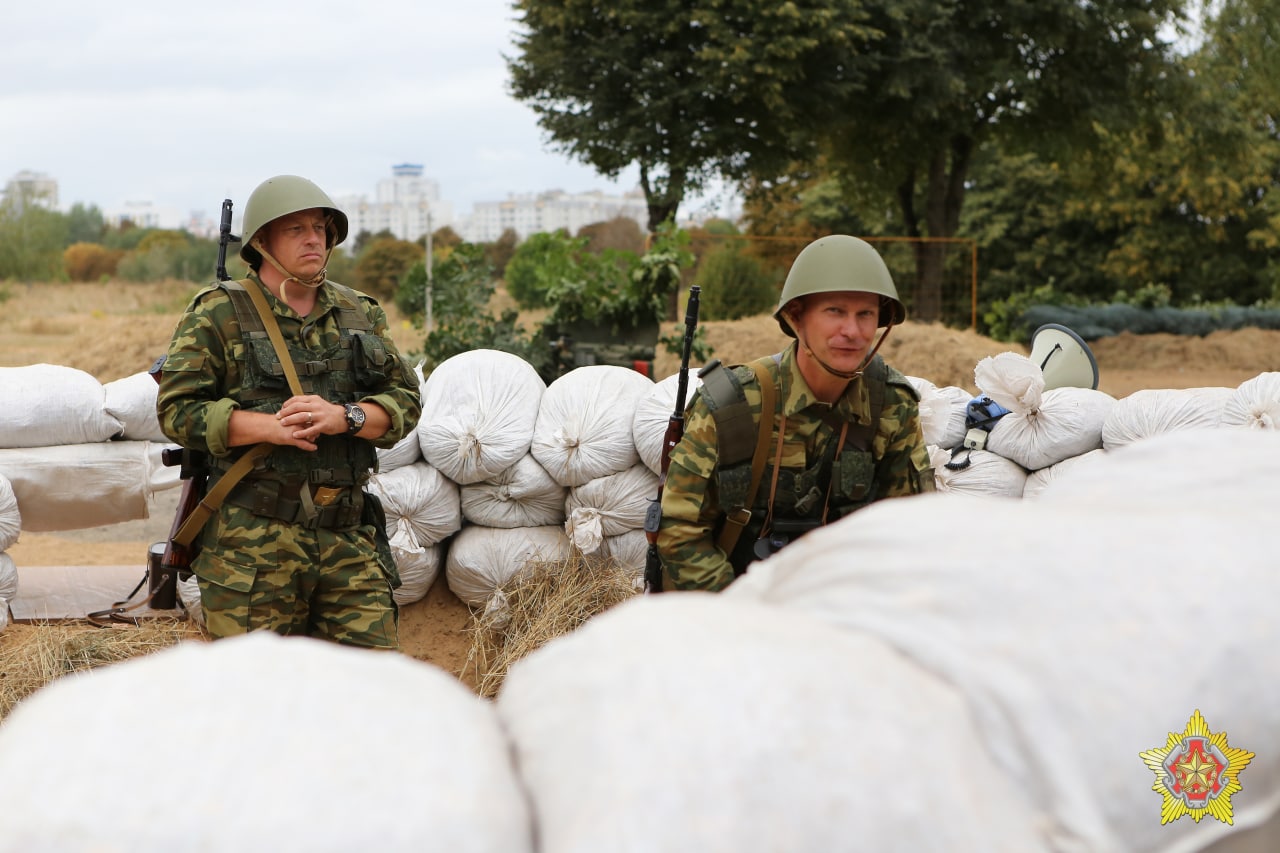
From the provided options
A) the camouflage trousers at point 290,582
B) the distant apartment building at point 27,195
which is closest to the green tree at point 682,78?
the camouflage trousers at point 290,582

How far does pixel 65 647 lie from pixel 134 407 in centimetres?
109

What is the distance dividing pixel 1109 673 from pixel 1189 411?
3.58 m

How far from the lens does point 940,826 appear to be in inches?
39.6

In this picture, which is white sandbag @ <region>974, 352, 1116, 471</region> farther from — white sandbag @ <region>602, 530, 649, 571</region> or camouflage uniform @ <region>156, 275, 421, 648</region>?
camouflage uniform @ <region>156, 275, 421, 648</region>

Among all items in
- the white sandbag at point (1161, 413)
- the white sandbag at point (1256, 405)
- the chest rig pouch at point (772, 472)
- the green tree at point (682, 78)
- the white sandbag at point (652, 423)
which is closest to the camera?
the chest rig pouch at point (772, 472)

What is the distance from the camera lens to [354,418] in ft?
10.8

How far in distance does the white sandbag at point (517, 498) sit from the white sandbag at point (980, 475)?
60.5 inches

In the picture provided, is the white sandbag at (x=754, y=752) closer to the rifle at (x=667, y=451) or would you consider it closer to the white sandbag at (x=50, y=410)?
the rifle at (x=667, y=451)

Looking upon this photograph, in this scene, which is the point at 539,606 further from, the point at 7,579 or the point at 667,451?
the point at 7,579

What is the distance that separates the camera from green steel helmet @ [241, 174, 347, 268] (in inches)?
129

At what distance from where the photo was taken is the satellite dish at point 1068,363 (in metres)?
5.06

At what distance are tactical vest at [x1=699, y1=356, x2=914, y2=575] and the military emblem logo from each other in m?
1.92

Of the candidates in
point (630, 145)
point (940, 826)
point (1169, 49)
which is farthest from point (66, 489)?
point (1169, 49)

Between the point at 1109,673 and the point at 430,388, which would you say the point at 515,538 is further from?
the point at 1109,673
